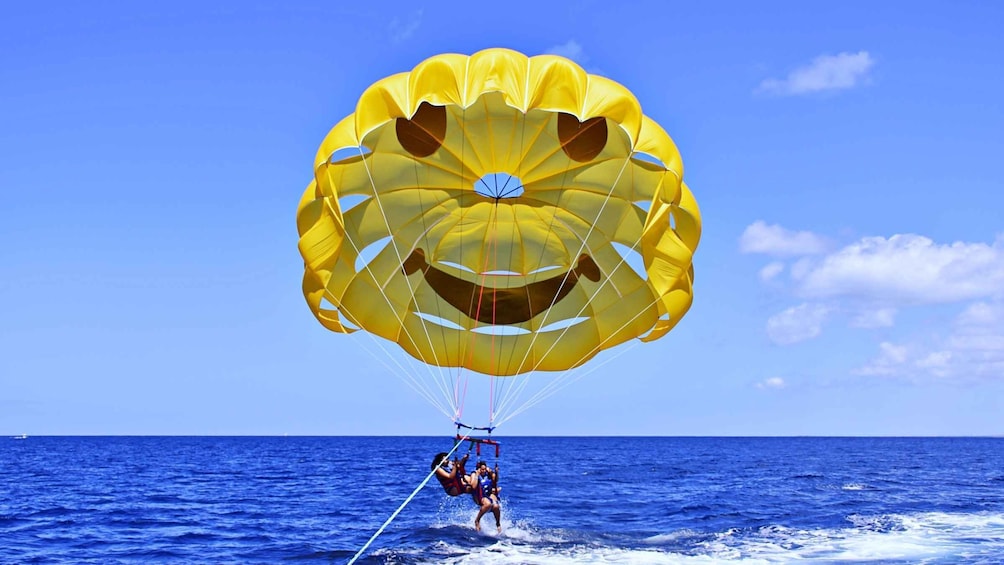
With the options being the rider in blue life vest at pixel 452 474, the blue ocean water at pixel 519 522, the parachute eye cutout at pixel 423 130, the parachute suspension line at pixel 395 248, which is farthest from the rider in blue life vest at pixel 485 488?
the parachute eye cutout at pixel 423 130

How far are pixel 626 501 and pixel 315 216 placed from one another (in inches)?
606

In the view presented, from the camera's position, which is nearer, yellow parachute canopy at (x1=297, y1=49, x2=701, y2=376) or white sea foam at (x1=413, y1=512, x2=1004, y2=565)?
yellow parachute canopy at (x1=297, y1=49, x2=701, y2=376)

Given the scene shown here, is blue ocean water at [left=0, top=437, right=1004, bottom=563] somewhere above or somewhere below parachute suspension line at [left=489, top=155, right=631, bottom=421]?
below

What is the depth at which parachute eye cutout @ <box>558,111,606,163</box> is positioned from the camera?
1288 cm

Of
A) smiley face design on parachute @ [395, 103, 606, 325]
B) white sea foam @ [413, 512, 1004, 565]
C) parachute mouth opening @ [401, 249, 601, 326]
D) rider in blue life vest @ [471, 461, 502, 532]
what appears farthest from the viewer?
parachute mouth opening @ [401, 249, 601, 326]

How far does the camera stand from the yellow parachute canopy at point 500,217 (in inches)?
464

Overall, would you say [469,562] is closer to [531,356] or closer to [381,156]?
[531,356]

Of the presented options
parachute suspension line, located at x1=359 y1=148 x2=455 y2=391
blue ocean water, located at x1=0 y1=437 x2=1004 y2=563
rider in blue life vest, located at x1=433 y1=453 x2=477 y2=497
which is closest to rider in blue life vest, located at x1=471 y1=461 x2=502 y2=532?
rider in blue life vest, located at x1=433 y1=453 x2=477 y2=497

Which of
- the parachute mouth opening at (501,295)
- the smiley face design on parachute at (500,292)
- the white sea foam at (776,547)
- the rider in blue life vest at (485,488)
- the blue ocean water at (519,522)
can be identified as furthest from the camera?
the blue ocean water at (519,522)

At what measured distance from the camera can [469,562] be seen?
46.6 feet

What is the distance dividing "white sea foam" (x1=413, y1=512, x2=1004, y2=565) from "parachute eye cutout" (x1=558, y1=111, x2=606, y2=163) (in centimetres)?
592

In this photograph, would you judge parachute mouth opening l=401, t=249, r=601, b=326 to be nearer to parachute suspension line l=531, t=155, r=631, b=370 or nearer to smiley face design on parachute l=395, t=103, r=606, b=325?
smiley face design on parachute l=395, t=103, r=606, b=325

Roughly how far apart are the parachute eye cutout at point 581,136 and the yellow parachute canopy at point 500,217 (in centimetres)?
2

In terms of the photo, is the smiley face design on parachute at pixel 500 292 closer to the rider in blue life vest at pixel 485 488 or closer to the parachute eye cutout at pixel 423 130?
the parachute eye cutout at pixel 423 130
